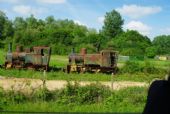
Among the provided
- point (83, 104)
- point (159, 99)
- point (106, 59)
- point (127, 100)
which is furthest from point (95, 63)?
point (159, 99)

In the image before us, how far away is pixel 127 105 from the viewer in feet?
50.1

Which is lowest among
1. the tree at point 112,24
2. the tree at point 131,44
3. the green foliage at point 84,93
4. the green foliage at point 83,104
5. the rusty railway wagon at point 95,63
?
the green foliage at point 83,104

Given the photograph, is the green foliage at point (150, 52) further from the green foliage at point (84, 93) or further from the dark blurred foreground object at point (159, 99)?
the dark blurred foreground object at point (159, 99)

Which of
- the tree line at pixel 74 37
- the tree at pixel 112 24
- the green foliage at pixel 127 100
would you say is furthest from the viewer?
the tree at pixel 112 24

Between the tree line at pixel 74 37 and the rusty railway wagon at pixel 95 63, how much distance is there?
22201mm

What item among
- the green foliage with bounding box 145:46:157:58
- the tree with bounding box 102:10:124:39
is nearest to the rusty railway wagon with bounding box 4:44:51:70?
the green foliage with bounding box 145:46:157:58

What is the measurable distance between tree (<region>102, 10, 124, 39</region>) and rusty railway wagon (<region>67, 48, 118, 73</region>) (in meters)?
104

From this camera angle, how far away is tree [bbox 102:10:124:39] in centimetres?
14275

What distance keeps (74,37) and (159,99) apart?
104 meters

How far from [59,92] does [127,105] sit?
92.5 inches

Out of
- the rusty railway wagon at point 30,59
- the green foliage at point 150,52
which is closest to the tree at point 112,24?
the green foliage at point 150,52

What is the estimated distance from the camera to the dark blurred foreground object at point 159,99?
207 cm

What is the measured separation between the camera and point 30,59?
124 ft

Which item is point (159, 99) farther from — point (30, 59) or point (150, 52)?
point (150, 52)
